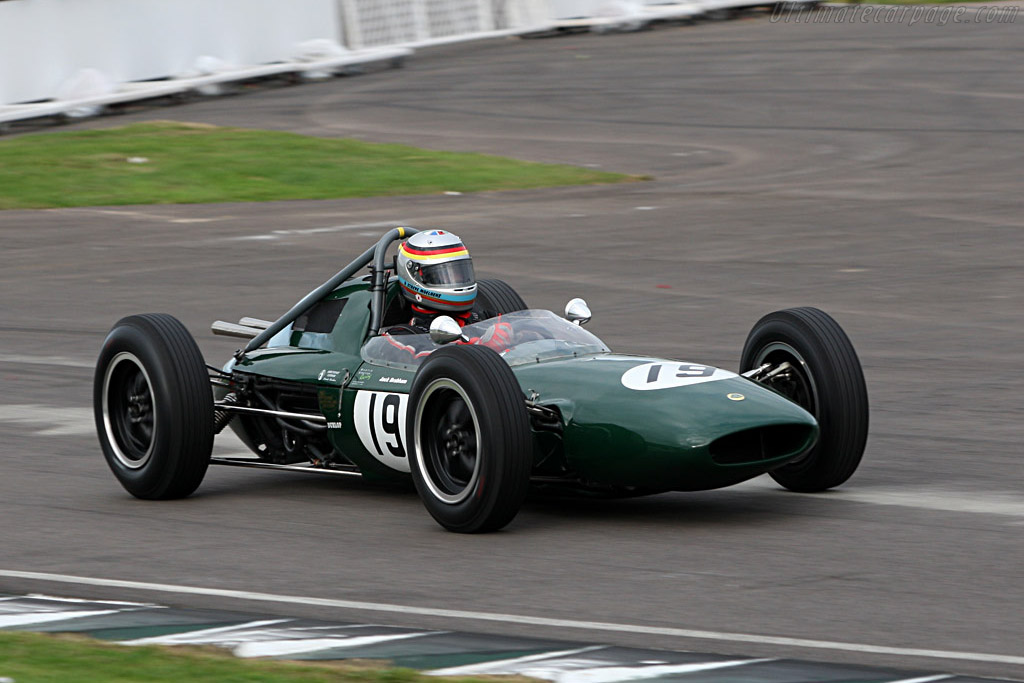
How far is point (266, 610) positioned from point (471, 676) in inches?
52.9

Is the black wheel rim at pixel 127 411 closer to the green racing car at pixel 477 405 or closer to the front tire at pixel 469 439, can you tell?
the green racing car at pixel 477 405

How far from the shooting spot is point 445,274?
9.08 metres

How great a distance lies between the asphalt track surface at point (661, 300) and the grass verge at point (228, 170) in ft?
3.16

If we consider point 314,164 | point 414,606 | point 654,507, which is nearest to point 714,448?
point 654,507

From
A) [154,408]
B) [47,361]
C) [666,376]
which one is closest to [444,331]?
[666,376]

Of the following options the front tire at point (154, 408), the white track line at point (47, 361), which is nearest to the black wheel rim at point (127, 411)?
the front tire at point (154, 408)

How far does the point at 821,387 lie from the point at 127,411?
12.1ft

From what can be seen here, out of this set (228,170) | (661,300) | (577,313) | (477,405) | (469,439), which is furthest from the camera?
(228,170)

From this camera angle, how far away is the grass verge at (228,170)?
25.7 m

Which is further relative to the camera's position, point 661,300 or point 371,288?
point 661,300

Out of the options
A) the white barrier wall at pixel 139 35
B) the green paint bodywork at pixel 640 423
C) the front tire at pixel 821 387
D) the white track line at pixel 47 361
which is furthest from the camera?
the white barrier wall at pixel 139 35

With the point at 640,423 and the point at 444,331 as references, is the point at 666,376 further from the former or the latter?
the point at 444,331

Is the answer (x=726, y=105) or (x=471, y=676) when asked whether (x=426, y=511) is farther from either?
(x=726, y=105)

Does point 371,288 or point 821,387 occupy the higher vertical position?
point 371,288
